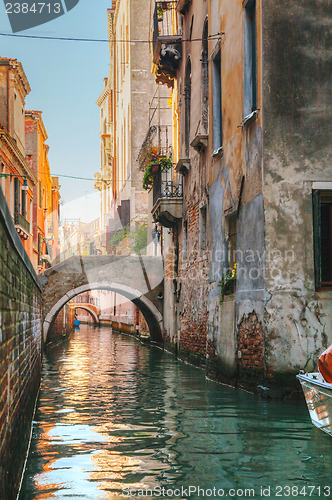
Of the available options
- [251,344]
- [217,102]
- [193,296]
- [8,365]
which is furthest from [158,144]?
[8,365]

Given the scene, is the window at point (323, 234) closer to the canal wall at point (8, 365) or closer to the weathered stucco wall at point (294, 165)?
the weathered stucco wall at point (294, 165)

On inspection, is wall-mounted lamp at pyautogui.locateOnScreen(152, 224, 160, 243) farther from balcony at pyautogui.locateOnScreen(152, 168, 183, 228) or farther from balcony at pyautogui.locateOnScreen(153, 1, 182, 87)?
balcony at pyautogui.locateOnScreen(153, 1, 182, 87)

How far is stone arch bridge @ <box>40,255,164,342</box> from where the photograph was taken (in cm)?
2208

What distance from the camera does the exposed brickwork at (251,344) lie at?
863cm

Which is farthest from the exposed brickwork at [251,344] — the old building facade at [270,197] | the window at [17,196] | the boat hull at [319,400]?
the window at [17,196]

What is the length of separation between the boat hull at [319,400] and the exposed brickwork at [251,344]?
205 cm

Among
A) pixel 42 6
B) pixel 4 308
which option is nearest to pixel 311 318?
pixel 42 6

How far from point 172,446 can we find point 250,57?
5301 mm

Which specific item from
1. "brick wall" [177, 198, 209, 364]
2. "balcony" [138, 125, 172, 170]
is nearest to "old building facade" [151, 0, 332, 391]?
"brick wall" [177, 198, 209, 364]

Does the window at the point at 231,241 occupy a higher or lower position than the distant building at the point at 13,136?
lower

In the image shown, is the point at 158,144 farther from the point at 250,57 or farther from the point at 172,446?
the point at 172,446

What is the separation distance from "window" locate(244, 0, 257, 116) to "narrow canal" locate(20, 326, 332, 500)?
3.67 meters

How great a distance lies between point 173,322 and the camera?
18.8 metres

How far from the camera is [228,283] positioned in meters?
10.5
